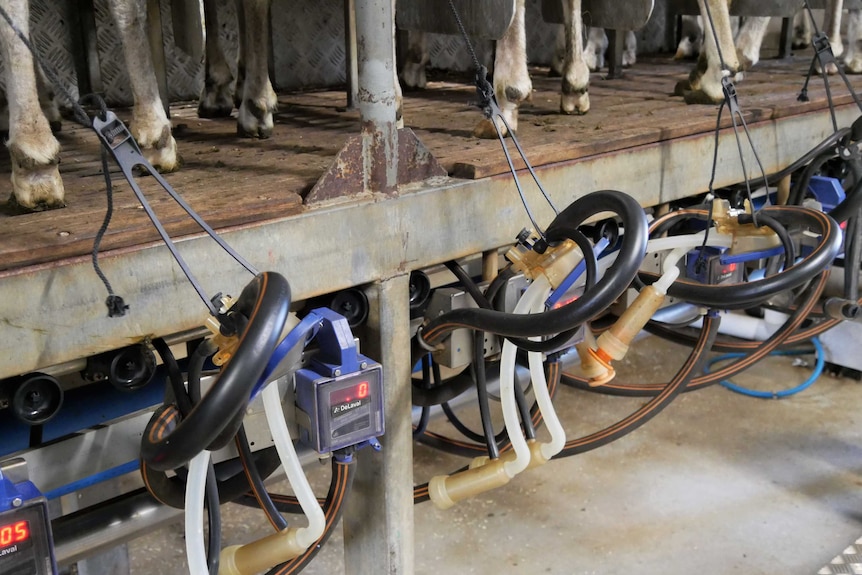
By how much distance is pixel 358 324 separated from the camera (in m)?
1.71

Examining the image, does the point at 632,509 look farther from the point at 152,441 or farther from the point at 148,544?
the point at 152,441

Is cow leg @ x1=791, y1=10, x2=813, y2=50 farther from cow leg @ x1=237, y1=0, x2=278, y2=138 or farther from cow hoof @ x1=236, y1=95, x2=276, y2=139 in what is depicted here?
cow hoof @ x1=236, y1=95, x2=276, y2=139

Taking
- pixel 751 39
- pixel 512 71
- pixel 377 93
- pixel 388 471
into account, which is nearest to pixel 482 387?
pixel 388 471

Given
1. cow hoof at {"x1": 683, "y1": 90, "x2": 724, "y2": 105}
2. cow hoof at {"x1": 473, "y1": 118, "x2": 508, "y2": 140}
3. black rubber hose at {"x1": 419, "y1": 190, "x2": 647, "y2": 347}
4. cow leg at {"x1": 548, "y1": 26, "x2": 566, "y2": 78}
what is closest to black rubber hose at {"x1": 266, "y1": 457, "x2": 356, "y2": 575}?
black rubber hose at {"x1": 419, "y1": 190, "x2": 647, "y2": 347}

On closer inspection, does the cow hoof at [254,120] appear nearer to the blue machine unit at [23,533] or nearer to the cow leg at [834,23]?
the blue machine unit at [23,533]

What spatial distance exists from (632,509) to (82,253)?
1993 mm

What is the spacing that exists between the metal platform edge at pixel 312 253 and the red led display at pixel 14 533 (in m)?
0.21

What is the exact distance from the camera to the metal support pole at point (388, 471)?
169cm

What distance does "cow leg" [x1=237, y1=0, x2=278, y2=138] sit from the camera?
87.3 inches

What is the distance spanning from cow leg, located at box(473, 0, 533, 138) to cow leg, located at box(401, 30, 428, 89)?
1.02 m

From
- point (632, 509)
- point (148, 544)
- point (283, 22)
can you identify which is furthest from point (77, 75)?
point (632, 509)

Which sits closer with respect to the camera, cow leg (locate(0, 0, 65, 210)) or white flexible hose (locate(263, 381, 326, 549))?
white flexible hose (locate(263, 381, 326, 549))

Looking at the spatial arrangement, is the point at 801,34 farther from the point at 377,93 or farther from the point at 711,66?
the point at 377,93

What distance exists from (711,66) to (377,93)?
161cm
